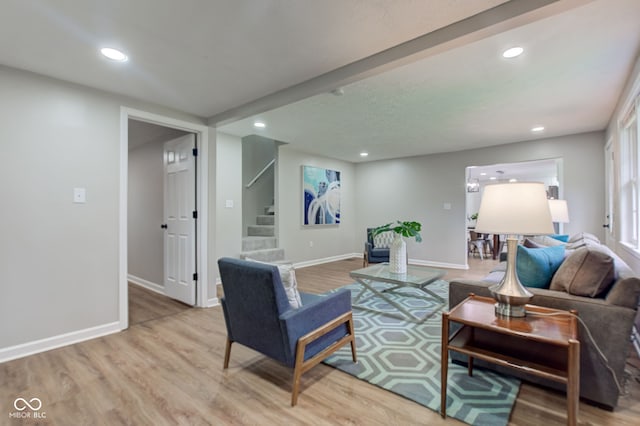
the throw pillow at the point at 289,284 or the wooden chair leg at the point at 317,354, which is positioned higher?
the throw pillow at the point at 289,284

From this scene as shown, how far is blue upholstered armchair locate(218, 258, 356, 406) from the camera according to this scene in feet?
5.78

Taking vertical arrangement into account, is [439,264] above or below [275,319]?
below

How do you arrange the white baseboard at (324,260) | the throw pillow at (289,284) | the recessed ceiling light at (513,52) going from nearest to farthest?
the throw pillow at (289,284) → the recessed ceiling light at (513,52) → the white baseboard at (324,260)

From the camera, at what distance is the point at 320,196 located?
6398 mm

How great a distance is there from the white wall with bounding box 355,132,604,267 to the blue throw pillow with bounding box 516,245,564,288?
3411 millimetres

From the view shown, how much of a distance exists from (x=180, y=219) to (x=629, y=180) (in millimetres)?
4917

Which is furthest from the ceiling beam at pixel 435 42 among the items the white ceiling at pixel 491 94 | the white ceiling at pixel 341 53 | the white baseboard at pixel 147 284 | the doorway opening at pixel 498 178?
the doorway opening at pixel 498 178

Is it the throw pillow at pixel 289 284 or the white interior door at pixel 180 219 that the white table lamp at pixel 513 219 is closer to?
the throw pillow at pixel 289 284

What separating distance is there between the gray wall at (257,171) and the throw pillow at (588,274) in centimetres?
560

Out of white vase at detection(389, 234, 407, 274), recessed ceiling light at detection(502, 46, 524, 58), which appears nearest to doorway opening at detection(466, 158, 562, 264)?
white vase at detection(389, 234, 407, 274)

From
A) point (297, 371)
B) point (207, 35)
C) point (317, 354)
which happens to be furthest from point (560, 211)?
point (207, 35)

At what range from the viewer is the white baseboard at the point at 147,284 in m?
4.25

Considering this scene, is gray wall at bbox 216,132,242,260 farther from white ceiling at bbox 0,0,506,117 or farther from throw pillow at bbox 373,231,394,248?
throw pillow at bbox 373,231,394,248

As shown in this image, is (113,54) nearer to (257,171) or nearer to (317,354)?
(317,354)
